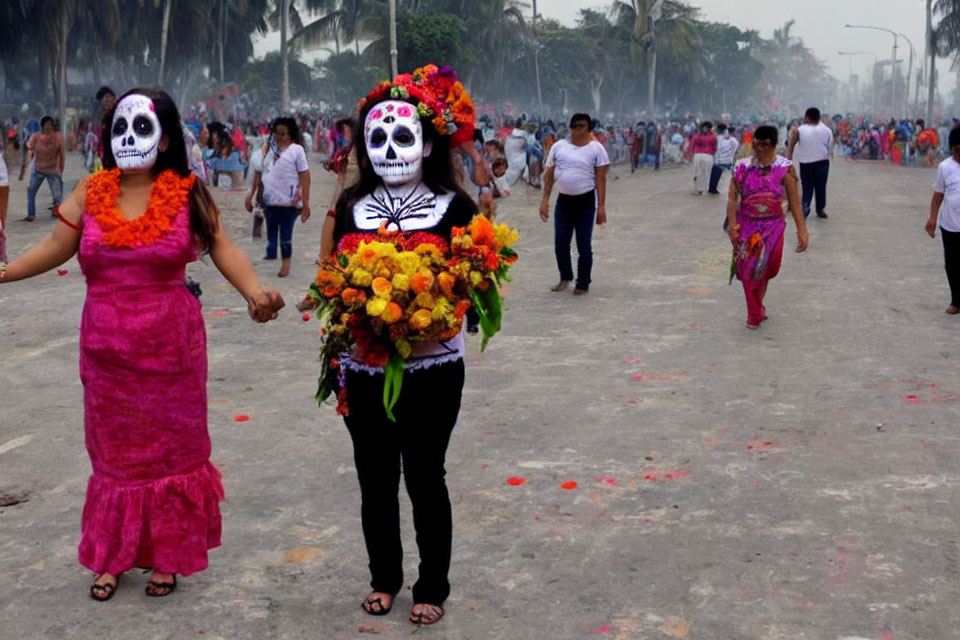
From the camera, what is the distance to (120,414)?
4.37 meters

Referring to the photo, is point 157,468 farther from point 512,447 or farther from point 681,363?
point 681,363

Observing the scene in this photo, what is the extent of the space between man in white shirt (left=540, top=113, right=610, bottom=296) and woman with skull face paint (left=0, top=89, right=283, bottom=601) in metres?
7.25

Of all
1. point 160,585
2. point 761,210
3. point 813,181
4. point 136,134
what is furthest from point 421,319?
point 813,181

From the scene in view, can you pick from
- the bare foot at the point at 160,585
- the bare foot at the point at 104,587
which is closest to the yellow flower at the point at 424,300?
the bare foot at the point at 160,585

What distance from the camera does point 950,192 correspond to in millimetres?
10344

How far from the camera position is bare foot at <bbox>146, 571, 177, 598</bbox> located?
14.7ft

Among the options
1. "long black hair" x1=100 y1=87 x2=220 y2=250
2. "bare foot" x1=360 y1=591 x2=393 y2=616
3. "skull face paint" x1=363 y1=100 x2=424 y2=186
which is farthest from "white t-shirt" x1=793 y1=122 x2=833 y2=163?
"bare foot" x1=360 y1=591 x2=393 y2=616

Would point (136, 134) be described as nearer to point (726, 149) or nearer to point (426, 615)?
point (426, 615)

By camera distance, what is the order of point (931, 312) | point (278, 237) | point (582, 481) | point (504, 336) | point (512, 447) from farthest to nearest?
1. point (278, 237)
2. point (931, 312)
3. point (504, 336)
4. point (512, 447)
5. point (582, 481)

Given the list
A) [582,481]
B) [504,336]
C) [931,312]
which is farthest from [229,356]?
[931,312]

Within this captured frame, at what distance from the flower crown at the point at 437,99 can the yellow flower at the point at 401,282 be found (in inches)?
28.3

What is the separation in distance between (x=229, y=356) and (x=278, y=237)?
475cm

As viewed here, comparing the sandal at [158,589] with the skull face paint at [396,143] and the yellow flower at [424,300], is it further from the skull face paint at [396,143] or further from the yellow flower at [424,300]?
the skull face paint at [396,143]

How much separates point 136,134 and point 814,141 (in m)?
15.1
